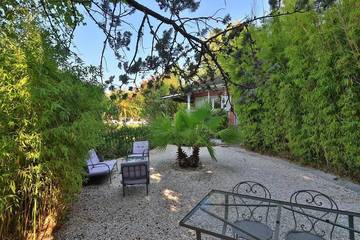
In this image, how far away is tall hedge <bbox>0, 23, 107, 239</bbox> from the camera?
2.81m

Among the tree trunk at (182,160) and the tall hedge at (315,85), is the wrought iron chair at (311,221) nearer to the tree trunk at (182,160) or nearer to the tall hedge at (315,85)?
the tall hedge at (315,85)

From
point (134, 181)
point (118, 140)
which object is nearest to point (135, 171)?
point (134, 181)

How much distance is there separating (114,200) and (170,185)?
1.14 m

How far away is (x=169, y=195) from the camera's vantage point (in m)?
5.05

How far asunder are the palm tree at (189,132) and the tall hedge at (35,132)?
3.07 meters

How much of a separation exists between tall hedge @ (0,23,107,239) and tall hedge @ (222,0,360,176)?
218 centimetres

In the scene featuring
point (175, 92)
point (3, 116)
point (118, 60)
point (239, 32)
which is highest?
point (239, 32)

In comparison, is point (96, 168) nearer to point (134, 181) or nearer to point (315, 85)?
point (134, 181)

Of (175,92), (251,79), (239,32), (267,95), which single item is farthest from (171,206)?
(267,95)

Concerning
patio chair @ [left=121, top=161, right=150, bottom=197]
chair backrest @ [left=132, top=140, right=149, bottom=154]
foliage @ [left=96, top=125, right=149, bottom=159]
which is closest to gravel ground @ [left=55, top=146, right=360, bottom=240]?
patio chair @ [left=121, top=161, right=150, bottom=197]

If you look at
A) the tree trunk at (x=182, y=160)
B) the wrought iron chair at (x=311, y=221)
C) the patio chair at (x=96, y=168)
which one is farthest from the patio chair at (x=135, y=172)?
the wrought iron chair at (x=311, y=221)

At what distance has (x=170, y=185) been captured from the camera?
18.3ft

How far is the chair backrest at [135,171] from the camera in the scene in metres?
5.20

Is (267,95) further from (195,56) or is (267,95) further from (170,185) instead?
(195,56)
